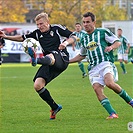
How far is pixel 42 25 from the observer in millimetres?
11656

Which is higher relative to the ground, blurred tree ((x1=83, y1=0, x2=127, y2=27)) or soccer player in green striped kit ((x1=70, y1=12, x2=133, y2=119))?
soccer player in green striped kit ((x1=70, y1=12, x2=133, y2=119))

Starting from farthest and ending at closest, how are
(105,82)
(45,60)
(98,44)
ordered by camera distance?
1. (98,44)
2. (105,82)
3. (45,60)

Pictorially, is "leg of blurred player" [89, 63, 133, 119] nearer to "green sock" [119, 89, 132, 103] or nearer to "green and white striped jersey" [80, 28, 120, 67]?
"green sock" [119, 89, 132, 103]

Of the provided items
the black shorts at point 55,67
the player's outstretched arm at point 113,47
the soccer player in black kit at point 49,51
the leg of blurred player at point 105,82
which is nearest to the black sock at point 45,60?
the soccer player in black kit at point 49,51

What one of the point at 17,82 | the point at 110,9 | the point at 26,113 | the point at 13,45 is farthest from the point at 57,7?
the point at 26,113

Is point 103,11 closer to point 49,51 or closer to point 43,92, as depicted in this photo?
point 49,51

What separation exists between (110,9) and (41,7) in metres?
9.95

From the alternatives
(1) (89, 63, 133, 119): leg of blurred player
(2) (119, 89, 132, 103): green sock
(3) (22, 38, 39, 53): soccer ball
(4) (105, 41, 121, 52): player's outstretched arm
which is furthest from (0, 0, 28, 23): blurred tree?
(4) (105, 41, 121, 52): player's outstretched arm

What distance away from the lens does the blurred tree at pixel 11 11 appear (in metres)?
62.1

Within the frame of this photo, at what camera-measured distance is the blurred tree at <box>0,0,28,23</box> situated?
2443 inches

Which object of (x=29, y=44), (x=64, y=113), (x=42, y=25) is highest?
(x=42, y=25)

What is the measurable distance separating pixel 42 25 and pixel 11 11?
52.0 meters

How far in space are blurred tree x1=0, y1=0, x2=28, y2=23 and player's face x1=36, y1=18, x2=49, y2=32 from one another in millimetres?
50006

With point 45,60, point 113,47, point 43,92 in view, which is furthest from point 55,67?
point 113,47
